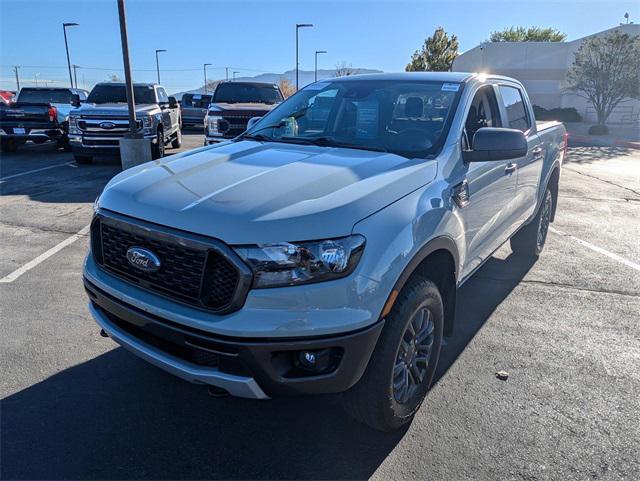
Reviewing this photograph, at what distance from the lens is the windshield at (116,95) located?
1229 centimetres

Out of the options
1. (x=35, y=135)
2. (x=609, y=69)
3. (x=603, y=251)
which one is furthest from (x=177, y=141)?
(x=609, y=69)

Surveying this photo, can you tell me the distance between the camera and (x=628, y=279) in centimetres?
512

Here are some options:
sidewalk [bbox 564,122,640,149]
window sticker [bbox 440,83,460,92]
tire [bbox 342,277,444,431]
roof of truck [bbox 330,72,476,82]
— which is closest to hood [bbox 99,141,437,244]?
tire [bbox 342,277,444,431]

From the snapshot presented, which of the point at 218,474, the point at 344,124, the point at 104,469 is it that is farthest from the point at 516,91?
the point at 104,469

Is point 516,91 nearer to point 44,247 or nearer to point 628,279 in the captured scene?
point 628,279

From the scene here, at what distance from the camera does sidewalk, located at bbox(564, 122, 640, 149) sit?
2109cm

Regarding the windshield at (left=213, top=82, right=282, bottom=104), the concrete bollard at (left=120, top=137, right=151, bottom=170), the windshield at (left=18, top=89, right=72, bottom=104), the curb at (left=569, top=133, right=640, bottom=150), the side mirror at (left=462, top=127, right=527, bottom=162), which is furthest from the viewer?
the curb at (left=569, top=133, right=640, bottom=150)

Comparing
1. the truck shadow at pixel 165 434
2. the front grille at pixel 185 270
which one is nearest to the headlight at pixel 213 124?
the truck shadow at pixel 165 434

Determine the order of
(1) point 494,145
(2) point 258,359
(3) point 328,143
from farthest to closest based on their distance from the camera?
(3) point 328,143 < (1) point 494,145 < (2) point 258,359

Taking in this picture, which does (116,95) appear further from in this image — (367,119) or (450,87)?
(450,87)

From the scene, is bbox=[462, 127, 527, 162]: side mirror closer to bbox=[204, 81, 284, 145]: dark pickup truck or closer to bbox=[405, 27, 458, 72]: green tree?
bbox=[204, 81, 284, 145]: dark pickup truck

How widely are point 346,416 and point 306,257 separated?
122cm

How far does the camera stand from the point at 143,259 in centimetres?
242

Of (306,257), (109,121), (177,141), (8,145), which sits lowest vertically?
(8,145)
